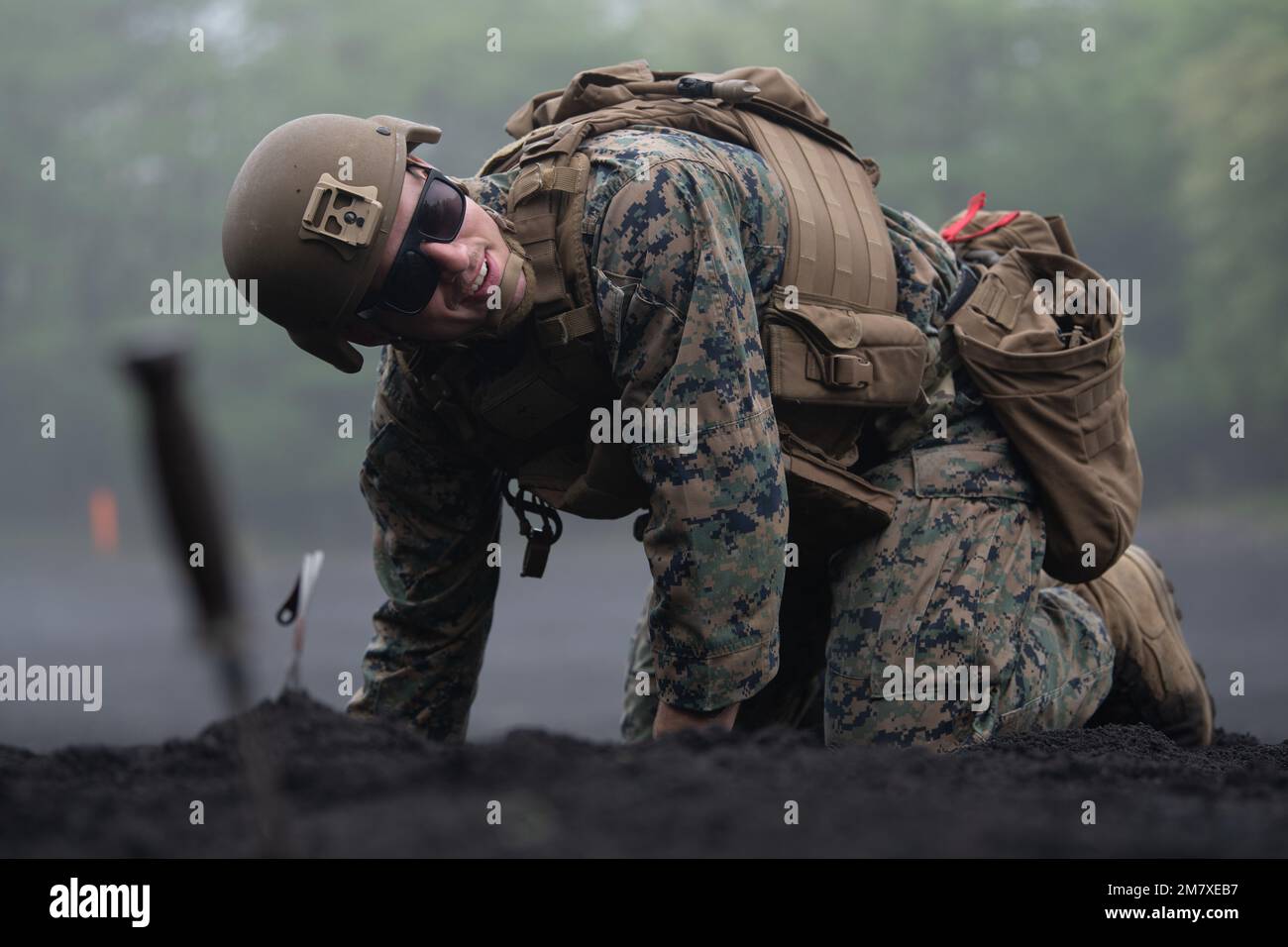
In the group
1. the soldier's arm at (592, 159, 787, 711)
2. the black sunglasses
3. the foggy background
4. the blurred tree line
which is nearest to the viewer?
the soldier's arm at (592, 159, 787, 711)

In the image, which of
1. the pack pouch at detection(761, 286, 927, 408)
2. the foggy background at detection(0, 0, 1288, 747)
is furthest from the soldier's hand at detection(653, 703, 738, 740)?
the foggy background at detection(0, 0, 1288, 747)

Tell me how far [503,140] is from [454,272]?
26.0m

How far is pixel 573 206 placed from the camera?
345cm

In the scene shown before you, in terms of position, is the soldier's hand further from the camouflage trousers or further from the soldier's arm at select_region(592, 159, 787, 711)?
the camouflage trousers

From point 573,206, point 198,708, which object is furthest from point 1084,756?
point 198,708

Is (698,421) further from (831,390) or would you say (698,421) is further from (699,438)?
(831,390)

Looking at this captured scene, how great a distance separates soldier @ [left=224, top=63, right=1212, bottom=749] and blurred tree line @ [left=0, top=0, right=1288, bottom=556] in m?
20.9

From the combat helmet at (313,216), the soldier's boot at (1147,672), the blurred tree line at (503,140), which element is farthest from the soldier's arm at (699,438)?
the blurred tree line at (503,140)

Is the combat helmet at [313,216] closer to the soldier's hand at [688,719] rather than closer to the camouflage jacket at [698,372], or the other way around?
the camouflage jacket at [698,372]

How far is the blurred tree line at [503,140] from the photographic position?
81.8ft

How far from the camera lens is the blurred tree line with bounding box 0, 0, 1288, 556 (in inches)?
981

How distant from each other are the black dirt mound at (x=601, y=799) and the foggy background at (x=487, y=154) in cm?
1604

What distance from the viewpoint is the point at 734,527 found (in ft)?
10.7

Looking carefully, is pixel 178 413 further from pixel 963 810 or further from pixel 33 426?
pixel 33 426
